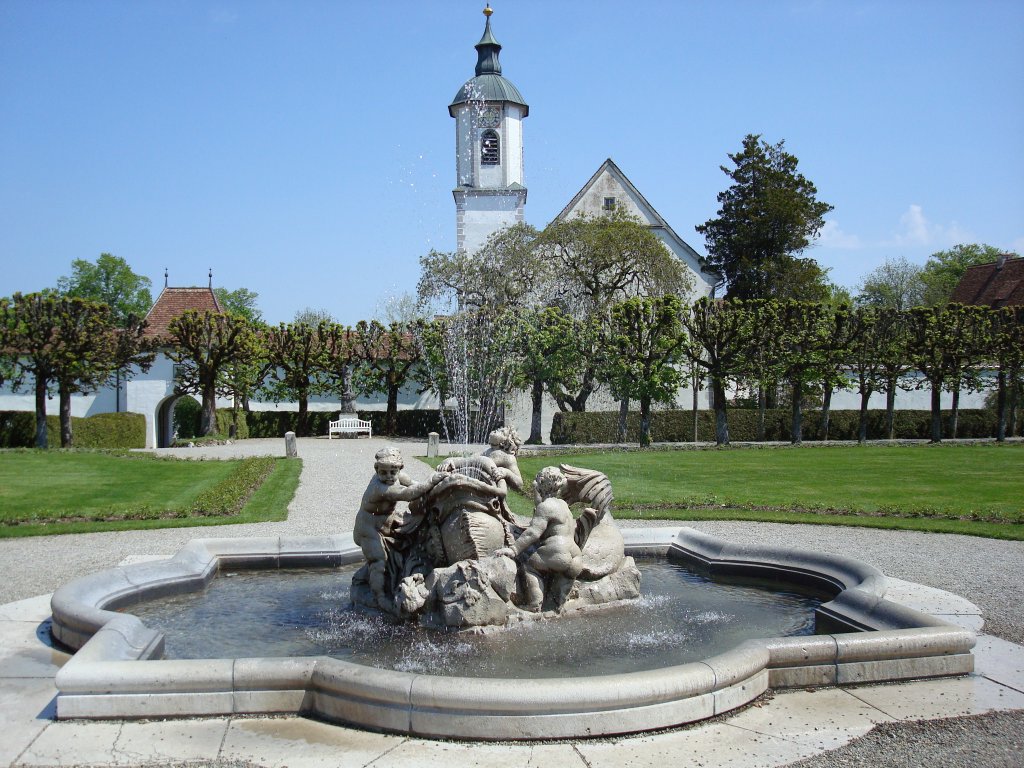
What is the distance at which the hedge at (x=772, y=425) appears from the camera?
39.2 m

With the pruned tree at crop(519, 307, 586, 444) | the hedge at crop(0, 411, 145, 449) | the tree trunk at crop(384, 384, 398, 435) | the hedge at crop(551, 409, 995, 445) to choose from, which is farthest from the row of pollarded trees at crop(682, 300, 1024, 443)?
the hedge at crop(0, 411, 145, 449)

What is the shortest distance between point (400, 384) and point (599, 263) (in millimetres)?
12102

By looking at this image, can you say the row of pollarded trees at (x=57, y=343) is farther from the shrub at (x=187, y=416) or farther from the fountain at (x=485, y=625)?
the fountain at (x=485, y=625)

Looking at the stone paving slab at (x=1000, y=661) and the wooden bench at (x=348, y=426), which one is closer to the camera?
the stone paving slab at (x=1000, y=661)

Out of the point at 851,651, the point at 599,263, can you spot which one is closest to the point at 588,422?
the point at 599,263

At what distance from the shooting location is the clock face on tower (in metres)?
46.8

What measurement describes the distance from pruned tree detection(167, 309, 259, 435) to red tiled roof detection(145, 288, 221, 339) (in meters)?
5.79

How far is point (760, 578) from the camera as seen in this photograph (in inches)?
392

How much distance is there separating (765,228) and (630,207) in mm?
10420

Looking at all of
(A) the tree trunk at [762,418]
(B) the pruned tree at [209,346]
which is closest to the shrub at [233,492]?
(B) the pruned tree at [209,346]

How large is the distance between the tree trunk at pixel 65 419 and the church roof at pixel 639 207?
26075mm

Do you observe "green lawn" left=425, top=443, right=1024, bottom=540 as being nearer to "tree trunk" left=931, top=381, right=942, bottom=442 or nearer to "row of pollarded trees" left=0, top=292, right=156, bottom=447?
"tree trunk" left=931, top=381, right=942, bottom=442

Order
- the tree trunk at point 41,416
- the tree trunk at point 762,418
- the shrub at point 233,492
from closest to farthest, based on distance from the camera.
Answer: the shrub at point 233,492 < the tree trunk at point 41,416 < the tree trunk at point 762,418

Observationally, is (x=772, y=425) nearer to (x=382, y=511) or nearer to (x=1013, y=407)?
(x=1013, y=407)
